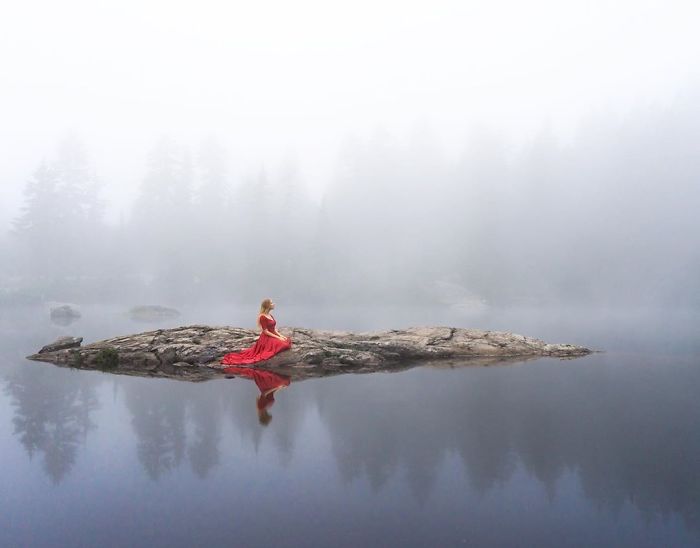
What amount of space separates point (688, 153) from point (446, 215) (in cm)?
4659

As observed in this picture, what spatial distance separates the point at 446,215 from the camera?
73.1 meters

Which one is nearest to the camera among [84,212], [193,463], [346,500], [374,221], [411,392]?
[346,500]

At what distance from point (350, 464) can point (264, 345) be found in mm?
8645

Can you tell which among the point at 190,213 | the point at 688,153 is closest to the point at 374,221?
the point at 190,213

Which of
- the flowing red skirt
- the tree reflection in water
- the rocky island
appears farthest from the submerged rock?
the flowing red skirt

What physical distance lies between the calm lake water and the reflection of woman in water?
0.75 ft

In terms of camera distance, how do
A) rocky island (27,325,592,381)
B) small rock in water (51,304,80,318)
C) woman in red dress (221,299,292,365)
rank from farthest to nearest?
small rock in water (51,304,80,318), woman in red dress (221,299,292,365), rocky island (27,325,592,381)

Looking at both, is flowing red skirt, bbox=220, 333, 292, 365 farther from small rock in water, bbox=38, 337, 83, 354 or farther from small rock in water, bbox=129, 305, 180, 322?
small rock in water, bbox=129, 305, 180, 322

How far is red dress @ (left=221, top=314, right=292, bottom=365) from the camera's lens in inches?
545

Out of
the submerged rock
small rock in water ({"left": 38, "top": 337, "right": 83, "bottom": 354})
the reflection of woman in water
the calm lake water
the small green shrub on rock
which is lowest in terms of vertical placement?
the calm lake water

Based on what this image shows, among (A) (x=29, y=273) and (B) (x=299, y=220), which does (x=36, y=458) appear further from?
(B) (x=299, y=220)

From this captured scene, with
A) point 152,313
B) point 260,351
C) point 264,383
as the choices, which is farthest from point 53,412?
point 152,313

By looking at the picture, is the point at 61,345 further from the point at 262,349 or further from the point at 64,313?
the point at 64,313

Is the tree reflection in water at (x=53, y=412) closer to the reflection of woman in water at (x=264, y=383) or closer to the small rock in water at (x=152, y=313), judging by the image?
the reflection of woman in water at (x=264, y=383)
